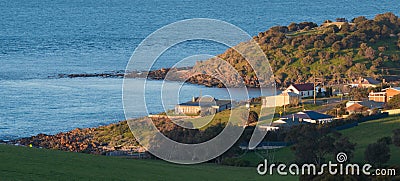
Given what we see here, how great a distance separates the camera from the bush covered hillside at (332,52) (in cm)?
6562

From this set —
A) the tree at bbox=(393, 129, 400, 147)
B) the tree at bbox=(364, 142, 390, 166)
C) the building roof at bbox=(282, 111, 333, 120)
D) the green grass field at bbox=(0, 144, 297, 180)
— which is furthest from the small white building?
the green grass field at bbox=(0, 144, 297, 180)

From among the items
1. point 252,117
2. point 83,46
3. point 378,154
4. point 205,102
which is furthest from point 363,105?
point 83,46

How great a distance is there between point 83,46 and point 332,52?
32.0 m

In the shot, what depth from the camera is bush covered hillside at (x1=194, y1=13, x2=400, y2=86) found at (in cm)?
6562

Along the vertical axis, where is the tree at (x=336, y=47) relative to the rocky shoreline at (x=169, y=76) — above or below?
above

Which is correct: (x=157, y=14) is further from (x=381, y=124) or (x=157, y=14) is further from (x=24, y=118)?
(x=381, y=124)

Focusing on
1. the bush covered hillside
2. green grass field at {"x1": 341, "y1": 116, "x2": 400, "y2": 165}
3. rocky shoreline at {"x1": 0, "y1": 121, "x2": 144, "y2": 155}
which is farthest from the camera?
the bush covered hillside

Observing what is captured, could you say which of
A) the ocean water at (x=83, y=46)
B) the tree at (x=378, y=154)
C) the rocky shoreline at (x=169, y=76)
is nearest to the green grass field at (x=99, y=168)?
the tree at (x=378, y=154)

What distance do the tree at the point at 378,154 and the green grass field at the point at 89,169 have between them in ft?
13.1

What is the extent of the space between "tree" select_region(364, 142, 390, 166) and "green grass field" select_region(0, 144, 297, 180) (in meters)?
3.99

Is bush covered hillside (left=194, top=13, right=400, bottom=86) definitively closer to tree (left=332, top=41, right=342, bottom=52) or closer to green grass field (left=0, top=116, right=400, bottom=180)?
tree (left=332, top=41, right=342, bottom=52)

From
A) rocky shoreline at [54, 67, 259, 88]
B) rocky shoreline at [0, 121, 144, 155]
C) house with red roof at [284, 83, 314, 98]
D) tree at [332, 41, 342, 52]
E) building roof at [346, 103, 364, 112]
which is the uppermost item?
tree at [332, 41, 342, 52]

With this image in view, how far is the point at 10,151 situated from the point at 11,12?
12713 cm

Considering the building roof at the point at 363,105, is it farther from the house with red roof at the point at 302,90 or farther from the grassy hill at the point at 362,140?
the house with red roof at the point at 302,90
